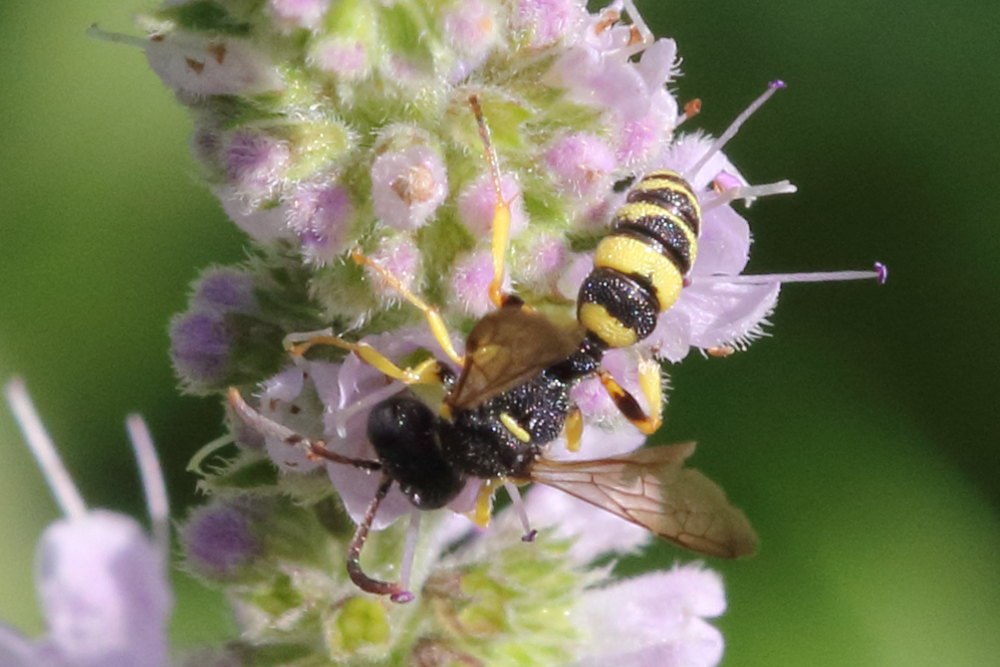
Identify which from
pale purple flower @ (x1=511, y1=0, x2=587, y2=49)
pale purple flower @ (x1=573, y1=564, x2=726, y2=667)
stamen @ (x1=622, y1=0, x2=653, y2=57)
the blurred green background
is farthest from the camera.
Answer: the blurred green background

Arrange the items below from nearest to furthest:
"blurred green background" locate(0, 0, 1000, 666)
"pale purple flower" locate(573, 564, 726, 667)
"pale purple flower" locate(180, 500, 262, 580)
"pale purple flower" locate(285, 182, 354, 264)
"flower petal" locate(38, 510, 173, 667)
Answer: "flower petal" locate(38, 510, 173, 667) < "pale purple flower" locate(285, 182, 354, 264) < "pale purple flower" locate(180, 500, 262, 580) < "pale purple flower" locate(573, 564, 726, 667) < "blurred green background" locate(0, 0, 1000, 666)

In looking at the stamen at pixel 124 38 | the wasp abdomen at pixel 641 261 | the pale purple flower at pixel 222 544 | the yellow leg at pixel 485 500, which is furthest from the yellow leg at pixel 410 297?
the pale purple flower at pixel 222 544

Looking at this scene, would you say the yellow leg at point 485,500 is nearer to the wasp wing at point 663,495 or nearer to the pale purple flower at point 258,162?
the wasp wing at point 663,495

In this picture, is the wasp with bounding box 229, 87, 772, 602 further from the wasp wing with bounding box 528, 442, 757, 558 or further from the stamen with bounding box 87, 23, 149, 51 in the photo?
the stamen with bounding box 87, 23, 149, 51

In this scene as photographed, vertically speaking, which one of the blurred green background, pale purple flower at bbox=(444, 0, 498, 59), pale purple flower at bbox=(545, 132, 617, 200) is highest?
pale purple flower at bbox=(444, 0, 498, 59)

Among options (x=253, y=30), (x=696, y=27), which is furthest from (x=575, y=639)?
(x=696, y=27)

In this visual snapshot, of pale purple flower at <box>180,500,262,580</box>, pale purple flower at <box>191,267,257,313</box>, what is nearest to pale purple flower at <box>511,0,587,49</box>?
pale purple flower at <box>191,267,257,313</box>
